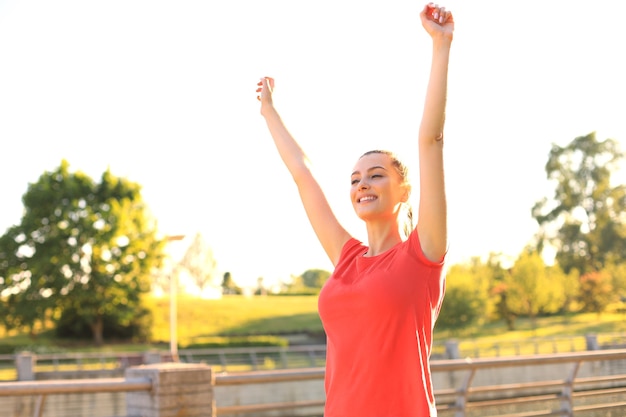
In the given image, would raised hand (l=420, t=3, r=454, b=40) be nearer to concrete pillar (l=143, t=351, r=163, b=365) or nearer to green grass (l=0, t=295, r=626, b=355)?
concrete pillar (l=143, t=351, r=163, b=365)

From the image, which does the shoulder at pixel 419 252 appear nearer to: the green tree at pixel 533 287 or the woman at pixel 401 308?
the woman at pixel 401 308

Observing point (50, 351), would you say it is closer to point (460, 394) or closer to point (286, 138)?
point (460, 394)

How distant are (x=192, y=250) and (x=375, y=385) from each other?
105 meters

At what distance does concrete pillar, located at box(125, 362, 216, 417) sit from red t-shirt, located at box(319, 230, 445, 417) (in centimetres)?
421

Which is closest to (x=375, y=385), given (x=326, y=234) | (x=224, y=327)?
(x=326, y=234)

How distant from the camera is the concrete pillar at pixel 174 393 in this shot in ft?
20.5

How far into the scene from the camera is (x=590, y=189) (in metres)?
64.2

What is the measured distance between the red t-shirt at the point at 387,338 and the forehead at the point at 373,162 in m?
0.29

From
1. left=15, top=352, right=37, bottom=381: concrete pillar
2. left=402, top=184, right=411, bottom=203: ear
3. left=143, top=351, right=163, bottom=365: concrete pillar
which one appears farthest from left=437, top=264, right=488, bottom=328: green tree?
left=402, top=184, right=411, bottom=203: ear

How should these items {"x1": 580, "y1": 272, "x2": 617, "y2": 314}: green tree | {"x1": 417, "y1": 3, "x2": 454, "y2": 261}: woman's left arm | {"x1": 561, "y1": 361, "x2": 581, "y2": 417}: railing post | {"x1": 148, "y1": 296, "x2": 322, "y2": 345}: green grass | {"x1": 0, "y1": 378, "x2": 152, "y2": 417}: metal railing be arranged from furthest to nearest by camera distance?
{"x1": 580, "y1": 272, "x2": 617, "y2": 314}: green tree
{"x1": 148, "y1": 296, "x2": 322, "y2": 345}: green grass
{"x1": 561, "y1": 361, "x2": 581, "y2": 417}: railing post
{"x1": 0, "y1": 378, "x2": 152, "y2": 417}: metal railing
{"x1": 417, "y1": 3, "x2": 454, "y2": 261}: woman's left arm

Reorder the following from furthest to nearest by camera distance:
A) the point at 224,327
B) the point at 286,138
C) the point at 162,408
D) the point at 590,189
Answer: the point at 590,189 < the point at 224,327 < the point at 162,408 < the point at 286,138

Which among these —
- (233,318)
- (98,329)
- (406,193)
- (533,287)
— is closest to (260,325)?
(233,318)

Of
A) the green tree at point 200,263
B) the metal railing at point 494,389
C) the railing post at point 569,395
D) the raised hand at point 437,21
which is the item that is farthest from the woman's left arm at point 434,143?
the green tree at point 200,263

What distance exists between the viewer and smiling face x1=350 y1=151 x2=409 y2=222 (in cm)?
249
